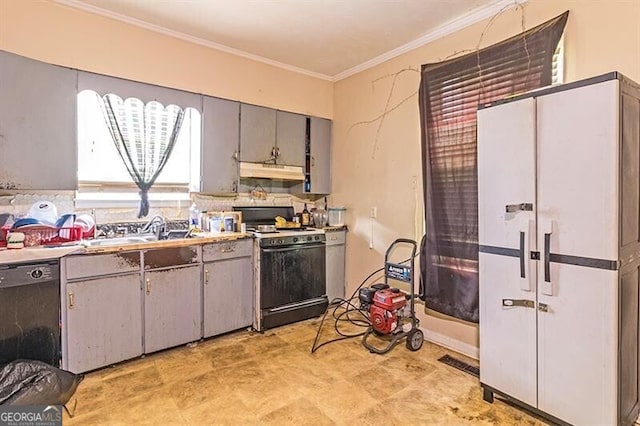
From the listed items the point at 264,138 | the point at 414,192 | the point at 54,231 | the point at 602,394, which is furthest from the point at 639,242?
the point at 54,231

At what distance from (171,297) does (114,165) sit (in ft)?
4.34

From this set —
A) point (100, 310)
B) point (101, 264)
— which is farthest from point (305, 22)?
point (100, 310)

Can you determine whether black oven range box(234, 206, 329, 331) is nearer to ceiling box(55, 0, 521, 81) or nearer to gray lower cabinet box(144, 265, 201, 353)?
gray lower cabinet box(144, 265, 201, 353)

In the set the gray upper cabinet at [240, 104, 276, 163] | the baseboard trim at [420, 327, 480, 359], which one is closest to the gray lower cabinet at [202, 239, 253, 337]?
the gray upper cabinet at [240, 104, 276, 163]

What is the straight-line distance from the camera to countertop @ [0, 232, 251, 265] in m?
2.25

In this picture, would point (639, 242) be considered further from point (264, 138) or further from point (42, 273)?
point (42, 273)

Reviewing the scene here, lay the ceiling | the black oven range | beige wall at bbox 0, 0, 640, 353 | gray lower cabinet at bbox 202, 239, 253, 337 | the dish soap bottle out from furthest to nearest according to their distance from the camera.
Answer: the dish soap bottle < the black oven range < gray lower cabinet at bbox 202, 239, 253, 337 < the ceiling < beige wall at bbox 0, 0, 640, 353

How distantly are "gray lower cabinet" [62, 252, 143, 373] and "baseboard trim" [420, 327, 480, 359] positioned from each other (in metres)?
2.49

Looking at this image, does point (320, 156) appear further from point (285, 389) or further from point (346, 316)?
point (285, 389)

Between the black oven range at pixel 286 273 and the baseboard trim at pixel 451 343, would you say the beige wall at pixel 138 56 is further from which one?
the baseboard trim at pixel 451 343

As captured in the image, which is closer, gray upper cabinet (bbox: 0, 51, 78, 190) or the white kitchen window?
gray upper cabinet (bbox: 0, 51, 78, 190)

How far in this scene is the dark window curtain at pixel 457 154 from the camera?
8.63 ft

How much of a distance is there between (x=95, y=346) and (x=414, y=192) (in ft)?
9.58

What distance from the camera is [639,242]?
1975mm
